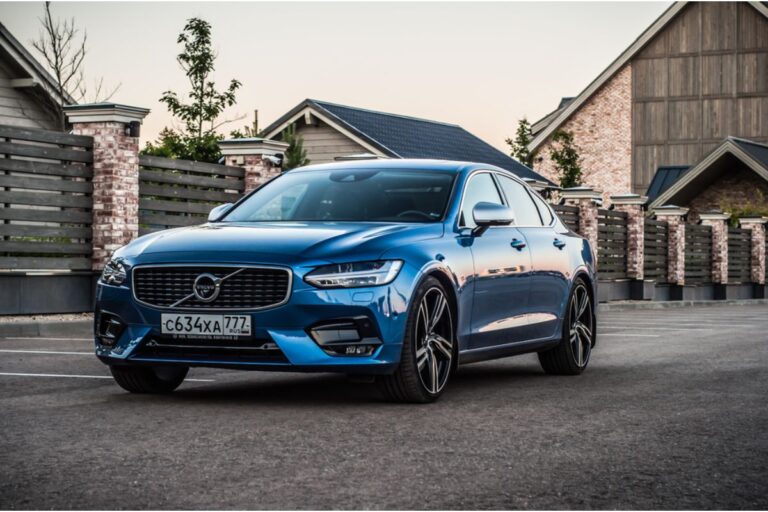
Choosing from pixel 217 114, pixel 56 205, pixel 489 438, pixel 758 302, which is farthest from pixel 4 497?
pixel 758 302

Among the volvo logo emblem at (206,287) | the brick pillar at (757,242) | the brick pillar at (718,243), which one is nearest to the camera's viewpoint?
the volvo logo emblem at (206,287)

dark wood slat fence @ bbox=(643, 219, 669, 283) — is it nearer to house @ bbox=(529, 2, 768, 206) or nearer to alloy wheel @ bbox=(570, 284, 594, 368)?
house @ bbox=(529, 2, 768, 206)

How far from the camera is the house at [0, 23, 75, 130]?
23.8 metres

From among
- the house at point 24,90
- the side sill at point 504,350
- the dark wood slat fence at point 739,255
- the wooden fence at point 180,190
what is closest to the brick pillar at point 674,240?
the dark wood slat fence at point 739,255

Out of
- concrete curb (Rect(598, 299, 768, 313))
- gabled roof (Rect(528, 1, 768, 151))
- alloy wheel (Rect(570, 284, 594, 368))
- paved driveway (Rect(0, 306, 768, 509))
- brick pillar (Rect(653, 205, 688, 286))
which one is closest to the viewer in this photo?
paved driveway (Rect(0, 306, 768, 509))

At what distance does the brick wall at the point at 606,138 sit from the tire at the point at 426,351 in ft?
159

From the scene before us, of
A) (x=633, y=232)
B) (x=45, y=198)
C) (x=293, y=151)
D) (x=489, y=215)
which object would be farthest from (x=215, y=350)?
(x=293, y=151)

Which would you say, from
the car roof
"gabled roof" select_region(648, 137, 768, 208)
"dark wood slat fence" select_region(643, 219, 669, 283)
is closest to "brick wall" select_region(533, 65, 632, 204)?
"gabled roof" select_region(648, 137, 768, 208)

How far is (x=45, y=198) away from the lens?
52.4 feet

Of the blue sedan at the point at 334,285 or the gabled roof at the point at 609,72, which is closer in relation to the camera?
the blue sedan at the point at 334,285

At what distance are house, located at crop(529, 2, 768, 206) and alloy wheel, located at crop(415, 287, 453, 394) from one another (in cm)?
4463

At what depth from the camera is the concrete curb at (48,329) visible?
14.2 m

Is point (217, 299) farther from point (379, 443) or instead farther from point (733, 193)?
point (733, 193)

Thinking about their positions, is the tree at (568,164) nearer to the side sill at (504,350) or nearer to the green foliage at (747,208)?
the green foliage at (747,208)
